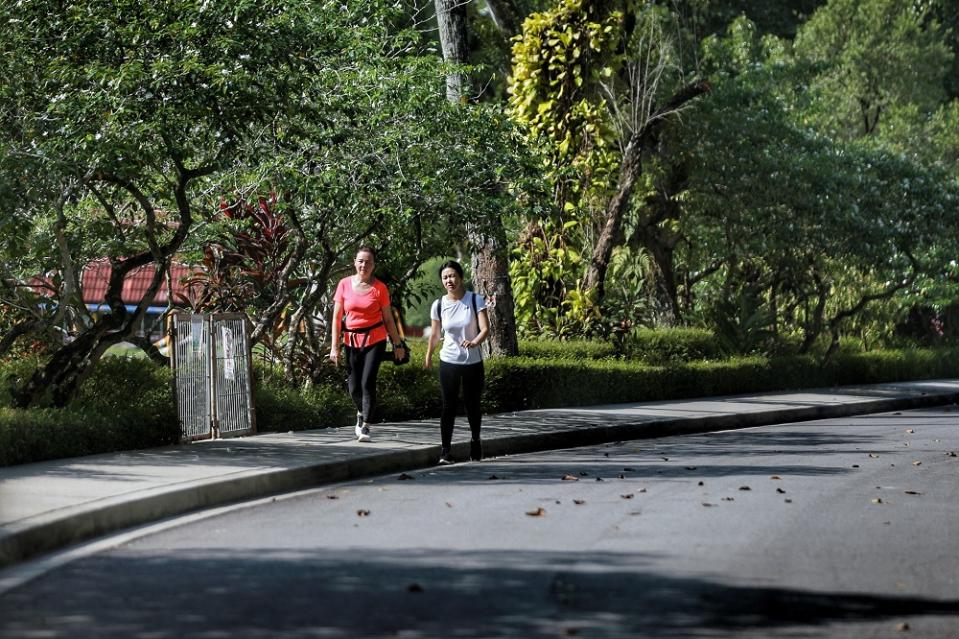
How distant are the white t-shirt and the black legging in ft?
2.95

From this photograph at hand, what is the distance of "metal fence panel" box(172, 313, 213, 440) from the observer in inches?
567

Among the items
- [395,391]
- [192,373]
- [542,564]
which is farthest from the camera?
[395,391]

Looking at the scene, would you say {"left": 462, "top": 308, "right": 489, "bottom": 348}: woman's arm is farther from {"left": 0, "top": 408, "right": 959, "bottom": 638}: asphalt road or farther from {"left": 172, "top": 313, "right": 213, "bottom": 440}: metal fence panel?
{"left": 172, "top": 313, "right": 213, "bottom": 440}: metal fence panel

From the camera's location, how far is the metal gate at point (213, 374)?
14477 mm

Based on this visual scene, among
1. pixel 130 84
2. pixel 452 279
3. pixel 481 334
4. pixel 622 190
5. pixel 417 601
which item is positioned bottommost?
pixel 417 601

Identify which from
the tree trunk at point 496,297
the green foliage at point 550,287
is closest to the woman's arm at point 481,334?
the tree trunk at point 496,297

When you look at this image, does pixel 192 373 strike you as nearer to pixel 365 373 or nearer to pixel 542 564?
pixel 365 373

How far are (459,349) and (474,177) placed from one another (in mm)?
2827

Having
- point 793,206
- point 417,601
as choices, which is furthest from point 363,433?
point 793,206

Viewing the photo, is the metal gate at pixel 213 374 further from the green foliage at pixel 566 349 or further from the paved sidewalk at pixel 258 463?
the green foliage at pixel 566 349

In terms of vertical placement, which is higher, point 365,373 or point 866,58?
point 866,58

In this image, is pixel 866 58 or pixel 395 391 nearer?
pixel 395 391

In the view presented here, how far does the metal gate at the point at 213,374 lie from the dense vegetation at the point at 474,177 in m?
0.64

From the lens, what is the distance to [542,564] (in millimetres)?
8273
